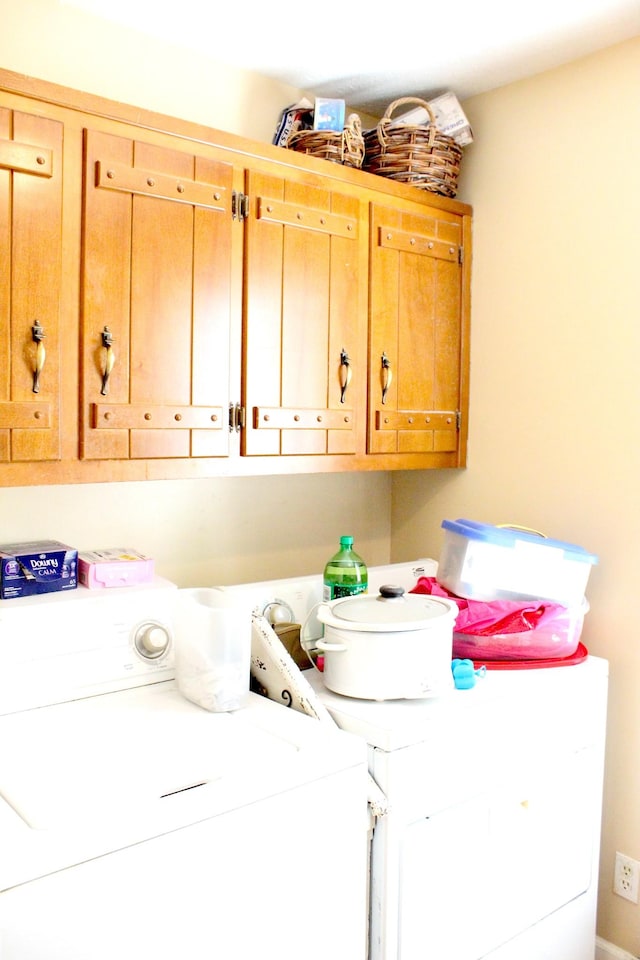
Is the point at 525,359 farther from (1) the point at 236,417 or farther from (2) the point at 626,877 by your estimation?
(2) the point at 626,877

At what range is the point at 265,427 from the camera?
6.82 ft

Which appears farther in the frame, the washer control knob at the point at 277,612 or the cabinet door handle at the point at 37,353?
the washer control knob at the point at 277,612

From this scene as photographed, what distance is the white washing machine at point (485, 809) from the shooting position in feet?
5.36

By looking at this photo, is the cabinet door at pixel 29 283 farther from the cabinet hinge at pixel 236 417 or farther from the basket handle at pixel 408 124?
the basket handle at pixel 408 124

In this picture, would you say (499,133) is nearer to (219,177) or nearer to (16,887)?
(219,177)

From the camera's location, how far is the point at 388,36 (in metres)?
2.11

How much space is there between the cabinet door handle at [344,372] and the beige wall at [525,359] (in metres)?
0.46

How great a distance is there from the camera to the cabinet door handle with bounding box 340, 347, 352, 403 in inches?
87.7

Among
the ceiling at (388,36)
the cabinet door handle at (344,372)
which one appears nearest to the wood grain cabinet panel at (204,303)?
the cabinet door handle at (344,372)

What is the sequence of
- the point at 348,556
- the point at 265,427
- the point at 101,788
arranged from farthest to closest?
the point at 348,556, the point at 265,427, the point at 101,788

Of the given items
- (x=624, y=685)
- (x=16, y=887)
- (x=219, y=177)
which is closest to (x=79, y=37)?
(x=219, y=177)

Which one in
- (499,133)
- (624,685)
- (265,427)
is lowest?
(624,685)

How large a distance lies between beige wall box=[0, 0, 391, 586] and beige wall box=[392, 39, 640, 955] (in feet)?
1.78

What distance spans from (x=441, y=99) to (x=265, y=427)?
1208mm
